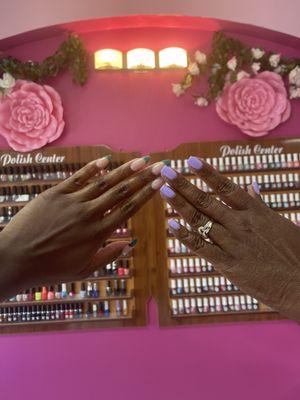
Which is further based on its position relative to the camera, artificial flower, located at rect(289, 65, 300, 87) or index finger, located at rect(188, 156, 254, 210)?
artificial flower, located at rect(289, 65, 300, 87)

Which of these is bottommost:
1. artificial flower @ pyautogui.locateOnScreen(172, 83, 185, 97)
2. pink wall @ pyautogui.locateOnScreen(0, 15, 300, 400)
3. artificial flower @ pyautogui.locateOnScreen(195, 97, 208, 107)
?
pink wall @ pyautogui.locateOnScreen(0, 15, 300, 400)

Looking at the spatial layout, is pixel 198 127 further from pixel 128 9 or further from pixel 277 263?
pixel 277 263

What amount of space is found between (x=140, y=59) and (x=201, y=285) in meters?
1.76

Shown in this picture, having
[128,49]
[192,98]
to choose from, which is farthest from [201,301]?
[128,49]

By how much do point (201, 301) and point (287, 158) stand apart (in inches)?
50.0

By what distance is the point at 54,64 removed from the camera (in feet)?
10.2

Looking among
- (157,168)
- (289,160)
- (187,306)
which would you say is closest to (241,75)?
(289,160)

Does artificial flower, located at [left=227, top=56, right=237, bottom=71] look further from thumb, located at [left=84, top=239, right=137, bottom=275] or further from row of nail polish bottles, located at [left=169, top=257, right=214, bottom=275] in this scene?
thumb, located at [left=84, top=239, right=137, bottom=275]

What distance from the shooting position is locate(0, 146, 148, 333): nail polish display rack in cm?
304

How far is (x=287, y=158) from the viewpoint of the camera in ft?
10.3

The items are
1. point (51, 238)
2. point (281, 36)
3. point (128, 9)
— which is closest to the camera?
point (51, 238)

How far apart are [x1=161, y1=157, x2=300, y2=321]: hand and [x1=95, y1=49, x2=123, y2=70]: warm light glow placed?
2375 mm

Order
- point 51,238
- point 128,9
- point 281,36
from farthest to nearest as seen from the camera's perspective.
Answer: point 281,36 < point 128,9 < point 51,238

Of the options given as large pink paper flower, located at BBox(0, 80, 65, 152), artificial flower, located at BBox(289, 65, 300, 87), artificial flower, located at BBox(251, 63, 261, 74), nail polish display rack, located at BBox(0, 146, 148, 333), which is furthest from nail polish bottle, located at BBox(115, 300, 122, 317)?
artificial flower, located at BBox(289, 65, 300, 87)
